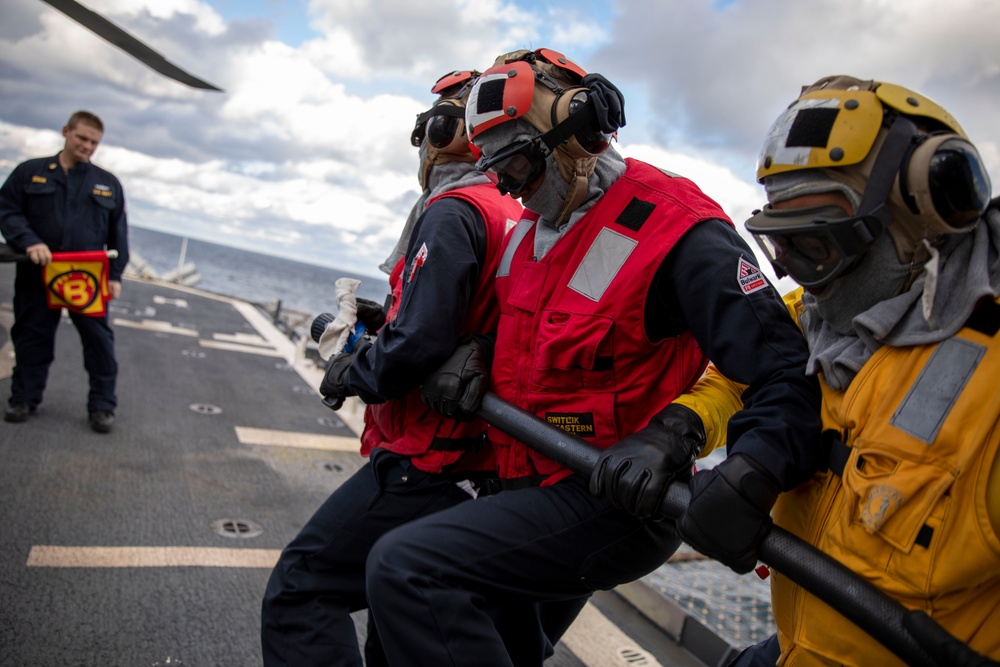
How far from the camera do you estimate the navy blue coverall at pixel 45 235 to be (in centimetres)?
545

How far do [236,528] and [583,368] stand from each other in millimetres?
3404

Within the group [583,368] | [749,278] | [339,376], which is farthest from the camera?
[339,376]

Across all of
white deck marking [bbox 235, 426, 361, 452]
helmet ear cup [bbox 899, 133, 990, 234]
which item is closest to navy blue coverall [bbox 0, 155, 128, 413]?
white deck marking [bbox 235, 426, 361, 452]

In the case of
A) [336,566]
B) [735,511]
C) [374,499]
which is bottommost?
[336,566]

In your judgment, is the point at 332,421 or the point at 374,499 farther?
the point at 332,421

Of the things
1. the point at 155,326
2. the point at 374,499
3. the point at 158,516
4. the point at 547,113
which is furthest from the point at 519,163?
the point at 155,326

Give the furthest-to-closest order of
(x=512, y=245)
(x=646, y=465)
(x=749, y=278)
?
(x=512, y=245) → (x=749, y=278) → (x=646, y=465)

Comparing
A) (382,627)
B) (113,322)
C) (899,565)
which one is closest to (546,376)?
(382,627)

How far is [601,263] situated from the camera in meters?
2.03

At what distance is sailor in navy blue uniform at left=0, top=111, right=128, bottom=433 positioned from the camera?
5.46 metres

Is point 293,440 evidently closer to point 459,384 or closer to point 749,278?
point 459,384

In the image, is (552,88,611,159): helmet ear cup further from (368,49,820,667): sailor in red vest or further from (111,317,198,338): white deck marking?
(111,317,198,338): white deck marking

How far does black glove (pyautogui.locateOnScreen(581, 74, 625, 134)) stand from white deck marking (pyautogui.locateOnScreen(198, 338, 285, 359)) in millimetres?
9073

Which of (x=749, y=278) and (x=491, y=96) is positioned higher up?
(x=491, y=96)
